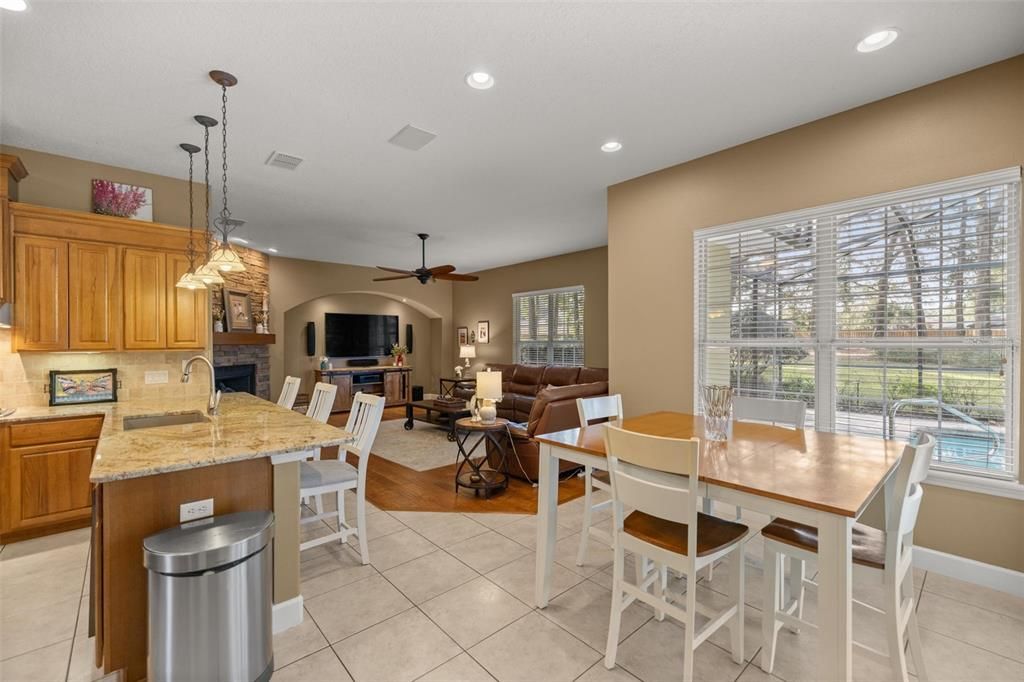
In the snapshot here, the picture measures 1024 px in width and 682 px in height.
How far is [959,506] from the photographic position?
2.54m

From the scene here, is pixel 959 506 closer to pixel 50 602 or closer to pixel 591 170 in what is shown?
pixel 591 170

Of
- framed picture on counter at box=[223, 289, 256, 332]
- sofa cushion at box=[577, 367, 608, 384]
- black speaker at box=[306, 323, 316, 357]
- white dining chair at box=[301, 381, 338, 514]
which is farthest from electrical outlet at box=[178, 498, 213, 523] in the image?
black speaker at box=[306, 323, 316, 357]

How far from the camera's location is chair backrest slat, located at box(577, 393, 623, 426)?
111 inches

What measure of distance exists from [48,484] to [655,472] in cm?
403

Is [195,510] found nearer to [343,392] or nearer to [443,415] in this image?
[443,415]

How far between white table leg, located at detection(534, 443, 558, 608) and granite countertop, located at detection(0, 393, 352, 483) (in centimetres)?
101

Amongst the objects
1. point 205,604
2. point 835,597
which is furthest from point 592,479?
point 205,604

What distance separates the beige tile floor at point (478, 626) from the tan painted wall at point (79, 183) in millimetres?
2577

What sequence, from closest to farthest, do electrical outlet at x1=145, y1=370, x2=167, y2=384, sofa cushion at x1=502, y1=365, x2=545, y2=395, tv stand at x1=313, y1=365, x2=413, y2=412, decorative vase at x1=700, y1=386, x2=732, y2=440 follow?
decorative vase at x1=700, y1=386, x2=732, y2=440, electrical outlet at x1=145, y1=370, x2=167, y2=384, sofa cushion at x1=502, y1=365, x2=545, y2=395, tv stand at x1=313, y1=365, x2=413, y2=412

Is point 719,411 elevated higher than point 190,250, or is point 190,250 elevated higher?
point 190,250

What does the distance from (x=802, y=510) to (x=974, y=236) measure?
2.28m

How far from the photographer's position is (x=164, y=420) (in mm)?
2998

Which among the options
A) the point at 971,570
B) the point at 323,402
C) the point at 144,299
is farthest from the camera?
the point at 144,299

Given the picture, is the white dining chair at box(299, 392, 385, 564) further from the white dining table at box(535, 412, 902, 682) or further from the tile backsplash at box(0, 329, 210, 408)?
the tile backsplash at box(0, 329, 210, 408)
